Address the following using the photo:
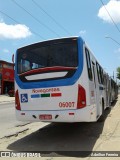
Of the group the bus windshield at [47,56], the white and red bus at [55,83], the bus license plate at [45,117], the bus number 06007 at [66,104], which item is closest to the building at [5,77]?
the bus windshield at [47,56]

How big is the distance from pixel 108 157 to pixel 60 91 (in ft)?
8.06

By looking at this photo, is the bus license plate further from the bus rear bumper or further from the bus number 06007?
the bus number 06007

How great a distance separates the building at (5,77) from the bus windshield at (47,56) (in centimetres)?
4508

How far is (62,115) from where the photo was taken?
28.0 ft

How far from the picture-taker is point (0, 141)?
922 centimetres

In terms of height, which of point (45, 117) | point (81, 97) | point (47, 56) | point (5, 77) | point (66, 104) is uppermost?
point (5, 77)

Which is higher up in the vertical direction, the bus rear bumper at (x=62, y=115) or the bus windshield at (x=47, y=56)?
the bus windshield at (x=47, y=56)

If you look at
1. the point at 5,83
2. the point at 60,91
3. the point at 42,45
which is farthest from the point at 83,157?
the point at 5,83

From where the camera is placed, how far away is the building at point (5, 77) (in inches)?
2138

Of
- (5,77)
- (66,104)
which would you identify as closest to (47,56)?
(66,104)

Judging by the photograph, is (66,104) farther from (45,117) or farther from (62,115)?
(45,117)

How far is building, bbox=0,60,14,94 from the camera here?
178ft

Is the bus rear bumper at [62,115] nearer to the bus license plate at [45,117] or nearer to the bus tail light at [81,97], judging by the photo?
the bus license plate at [45,117]

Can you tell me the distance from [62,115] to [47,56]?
1891 millimetres
